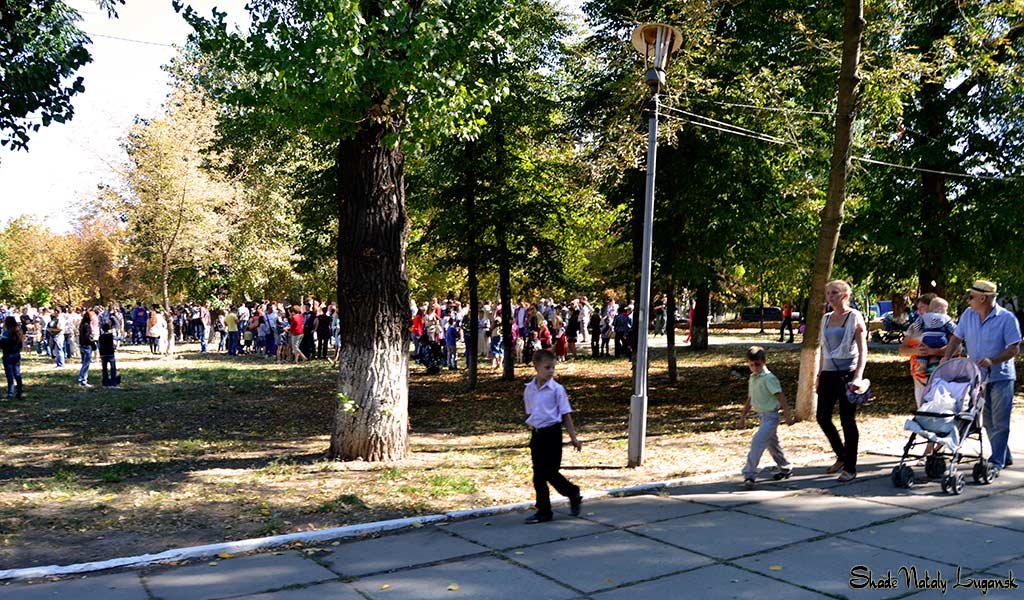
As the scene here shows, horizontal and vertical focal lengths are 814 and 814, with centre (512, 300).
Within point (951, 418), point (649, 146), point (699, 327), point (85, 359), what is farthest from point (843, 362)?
point (699, 327)

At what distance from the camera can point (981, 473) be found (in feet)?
25.3

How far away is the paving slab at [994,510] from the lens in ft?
21.3

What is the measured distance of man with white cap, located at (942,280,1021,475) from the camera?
7.75 meters

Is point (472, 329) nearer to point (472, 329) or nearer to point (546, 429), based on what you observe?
point (472, 329)

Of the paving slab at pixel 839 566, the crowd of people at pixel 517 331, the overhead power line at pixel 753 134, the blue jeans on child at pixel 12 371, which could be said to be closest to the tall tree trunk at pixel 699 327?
the crowd of people at pixel 517 331

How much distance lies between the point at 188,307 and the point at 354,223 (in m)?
38.5

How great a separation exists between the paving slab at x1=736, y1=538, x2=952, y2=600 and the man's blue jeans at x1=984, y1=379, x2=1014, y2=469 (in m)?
3.03

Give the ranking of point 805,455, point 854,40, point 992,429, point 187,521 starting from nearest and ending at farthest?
point 187,521 → point 992,429 → point 805,455 → point 854,40

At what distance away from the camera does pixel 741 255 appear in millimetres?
16984

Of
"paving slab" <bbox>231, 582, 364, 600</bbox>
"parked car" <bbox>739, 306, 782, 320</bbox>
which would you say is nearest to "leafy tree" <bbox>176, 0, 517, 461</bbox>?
"paving slab" <bbox>231, 582, 364, 600</bbox>

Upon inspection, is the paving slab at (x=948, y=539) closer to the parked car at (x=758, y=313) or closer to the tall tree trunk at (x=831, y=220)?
the tall tree trunk at (x=831, y=220)

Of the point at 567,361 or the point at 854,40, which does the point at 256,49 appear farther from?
the point at 567,361

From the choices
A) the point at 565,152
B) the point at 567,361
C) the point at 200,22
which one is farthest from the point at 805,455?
the point at 567,361

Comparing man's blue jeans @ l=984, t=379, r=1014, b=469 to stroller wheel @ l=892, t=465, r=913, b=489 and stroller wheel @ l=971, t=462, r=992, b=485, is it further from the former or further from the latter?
stroller wheel @ l=892, t=465, r=913, b=489
